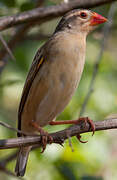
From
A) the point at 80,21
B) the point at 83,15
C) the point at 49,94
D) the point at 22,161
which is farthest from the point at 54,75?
the point at 22,161

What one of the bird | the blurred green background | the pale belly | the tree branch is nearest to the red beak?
the bird

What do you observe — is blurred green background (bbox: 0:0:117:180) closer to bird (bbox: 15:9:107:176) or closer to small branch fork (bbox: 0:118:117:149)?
bird (bbox: 15:9:107:176)

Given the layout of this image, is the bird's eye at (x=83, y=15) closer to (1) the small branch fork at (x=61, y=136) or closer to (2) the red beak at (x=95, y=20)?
(2) the red beak at (x=95, y=20)

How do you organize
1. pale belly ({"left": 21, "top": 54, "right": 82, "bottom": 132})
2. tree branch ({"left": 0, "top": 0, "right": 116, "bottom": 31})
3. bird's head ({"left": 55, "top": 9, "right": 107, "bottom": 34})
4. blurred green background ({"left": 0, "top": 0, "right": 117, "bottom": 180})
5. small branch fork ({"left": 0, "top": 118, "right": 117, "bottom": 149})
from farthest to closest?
blurred green background ({"left": 0, "top": 0, "right": 117, "bottom": 180}) → bird's head ({"left": 55, "top": 9, "right": 107, "bottom": 34}) → tree branch ({"left": 0, "top": 0, "right": 116, "bottom": 31}) → pale belly ({"left": 21, "top": 54, "right": 82, "bottom": 132}) → small branch fork ({"left": 0, "top": 118, "right": 117, "bottom": 149})

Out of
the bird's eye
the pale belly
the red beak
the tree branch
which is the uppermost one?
the tree branch

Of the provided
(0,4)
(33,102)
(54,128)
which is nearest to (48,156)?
(54,128)

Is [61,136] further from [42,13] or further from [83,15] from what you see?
[83,15]
